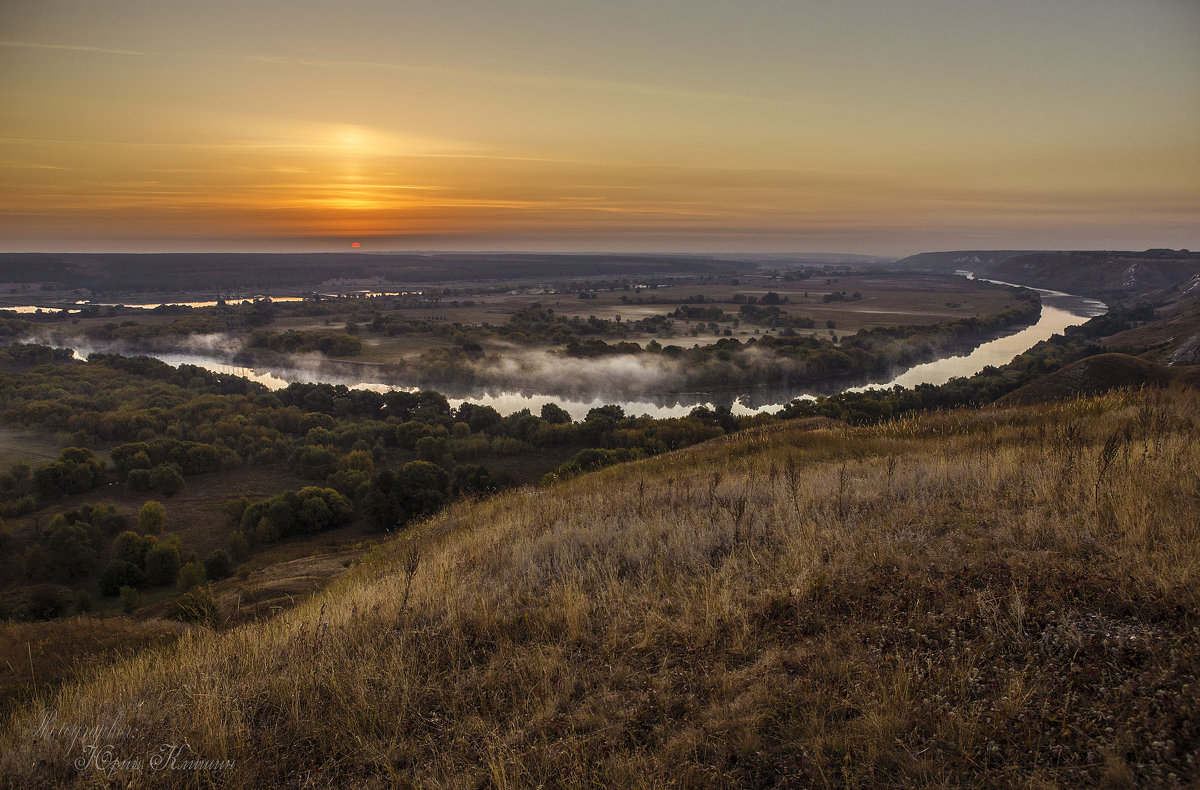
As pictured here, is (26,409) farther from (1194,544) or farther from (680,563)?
(1194,544)

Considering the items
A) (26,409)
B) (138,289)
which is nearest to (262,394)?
(26,409)

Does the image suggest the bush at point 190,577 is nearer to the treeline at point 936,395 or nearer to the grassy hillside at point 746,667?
the grassy hillside at point 746,667

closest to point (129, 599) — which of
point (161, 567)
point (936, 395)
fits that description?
point (161, 567)

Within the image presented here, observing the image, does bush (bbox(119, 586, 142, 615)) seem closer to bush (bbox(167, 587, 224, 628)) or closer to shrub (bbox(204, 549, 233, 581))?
shrub (bbox(204, 549, 233, 581))

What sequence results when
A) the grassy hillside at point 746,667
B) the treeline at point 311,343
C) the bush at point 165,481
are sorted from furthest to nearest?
the treeline at point 311,343, the bush at point 165,481, the grassy hillside at point 746,667

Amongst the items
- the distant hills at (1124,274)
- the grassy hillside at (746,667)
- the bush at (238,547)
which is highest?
the distant hills at (1124,274)

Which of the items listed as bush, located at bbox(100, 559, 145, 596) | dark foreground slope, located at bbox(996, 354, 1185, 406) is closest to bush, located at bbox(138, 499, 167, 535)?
bush, located at bbox(100, 559, 145, 596)

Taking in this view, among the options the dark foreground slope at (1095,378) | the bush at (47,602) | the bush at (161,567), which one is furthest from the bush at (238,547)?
the dark foreground slope at (1095,378)
